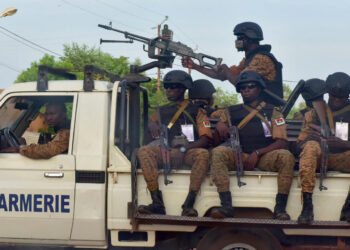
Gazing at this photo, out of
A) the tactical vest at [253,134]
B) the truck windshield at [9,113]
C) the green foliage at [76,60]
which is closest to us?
the tactical vest at [253,134]

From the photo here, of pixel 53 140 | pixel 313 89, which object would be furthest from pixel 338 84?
pixel 53 140

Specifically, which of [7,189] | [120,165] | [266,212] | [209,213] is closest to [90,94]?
[120,165]

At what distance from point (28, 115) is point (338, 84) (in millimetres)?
3195

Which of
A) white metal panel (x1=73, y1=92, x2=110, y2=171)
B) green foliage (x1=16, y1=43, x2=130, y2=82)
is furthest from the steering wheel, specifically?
green foliage (x1=16, y1=43, x2=130, y2=82)

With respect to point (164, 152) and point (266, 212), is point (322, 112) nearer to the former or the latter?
point (266, 212)

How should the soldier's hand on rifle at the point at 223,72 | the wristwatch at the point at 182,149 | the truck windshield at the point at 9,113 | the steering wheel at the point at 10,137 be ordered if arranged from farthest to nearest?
the soldier's hand on rifle at the point at 223,72 → the steering wheel at the point at 10,137 → the truck windshield at the point at 9,113 → the wristwatch at the point at 182,149

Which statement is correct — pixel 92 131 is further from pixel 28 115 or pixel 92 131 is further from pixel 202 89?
pixel 202 89

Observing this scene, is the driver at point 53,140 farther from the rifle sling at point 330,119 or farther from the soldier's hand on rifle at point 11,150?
the rifle sling at point 330,119

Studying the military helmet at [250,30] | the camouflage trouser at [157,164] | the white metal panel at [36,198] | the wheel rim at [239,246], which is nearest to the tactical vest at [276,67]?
the military helmet at [250,30]

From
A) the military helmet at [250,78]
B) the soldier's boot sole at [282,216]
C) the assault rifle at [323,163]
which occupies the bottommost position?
the soldier's boot sole at [282,216]

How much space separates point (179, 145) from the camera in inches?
223

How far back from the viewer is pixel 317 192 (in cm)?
515

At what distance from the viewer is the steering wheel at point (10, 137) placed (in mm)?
5879

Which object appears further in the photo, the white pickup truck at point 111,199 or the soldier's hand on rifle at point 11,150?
the soldier's hand on rifle at point 11,150
